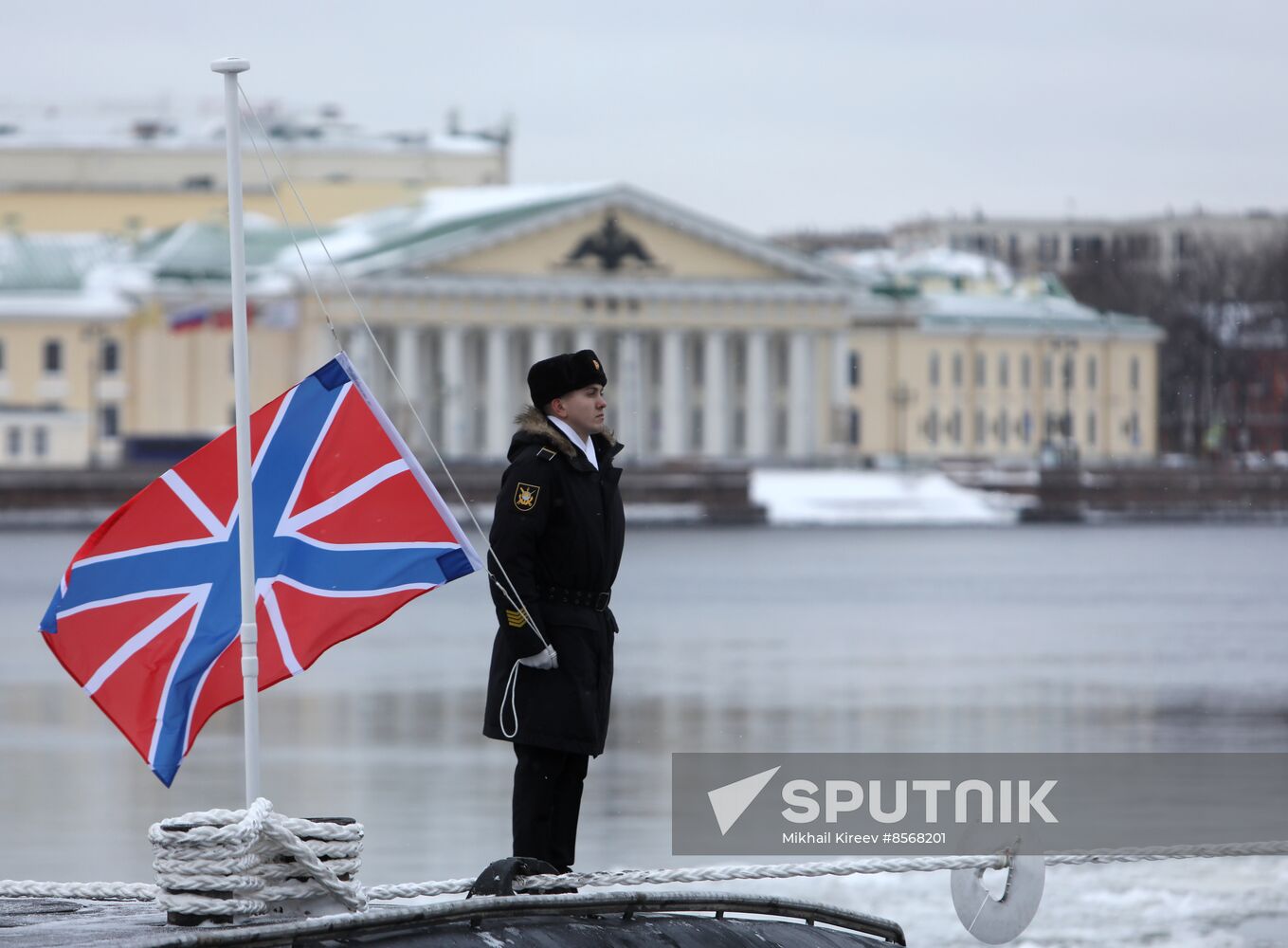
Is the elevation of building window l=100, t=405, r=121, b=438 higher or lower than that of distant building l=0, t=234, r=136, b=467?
lower

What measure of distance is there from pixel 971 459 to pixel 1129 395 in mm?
11032

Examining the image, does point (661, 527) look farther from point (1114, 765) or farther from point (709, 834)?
point (709, 834)

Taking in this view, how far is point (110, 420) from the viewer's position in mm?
78938

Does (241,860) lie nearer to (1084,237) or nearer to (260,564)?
(260,564)

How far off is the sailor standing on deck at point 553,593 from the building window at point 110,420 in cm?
7424

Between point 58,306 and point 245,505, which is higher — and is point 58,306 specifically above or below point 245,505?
below

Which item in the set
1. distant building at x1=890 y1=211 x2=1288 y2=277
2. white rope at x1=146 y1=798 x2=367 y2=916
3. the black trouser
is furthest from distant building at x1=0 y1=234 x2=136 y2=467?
white rope at x1=146 y1=798 x2=367 y2=916

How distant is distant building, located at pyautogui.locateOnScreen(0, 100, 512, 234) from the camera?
278 ft

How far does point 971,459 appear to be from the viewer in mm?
81688

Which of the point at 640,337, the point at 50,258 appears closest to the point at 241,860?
the point at 50,258

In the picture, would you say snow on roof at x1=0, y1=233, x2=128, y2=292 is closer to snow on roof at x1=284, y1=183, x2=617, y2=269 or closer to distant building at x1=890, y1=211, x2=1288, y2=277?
snow on roof at x1=284, y1=183, x2=617, y2=269

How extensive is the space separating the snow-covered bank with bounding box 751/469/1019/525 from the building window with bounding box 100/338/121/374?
22083 mm

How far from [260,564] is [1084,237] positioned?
111 metres

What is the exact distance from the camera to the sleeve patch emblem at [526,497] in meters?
5.60
